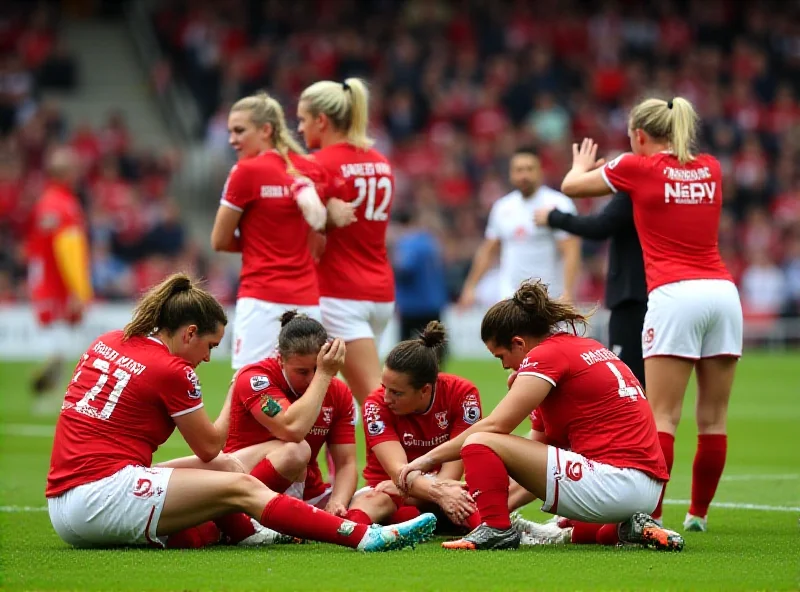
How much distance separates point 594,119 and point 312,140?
20.0m

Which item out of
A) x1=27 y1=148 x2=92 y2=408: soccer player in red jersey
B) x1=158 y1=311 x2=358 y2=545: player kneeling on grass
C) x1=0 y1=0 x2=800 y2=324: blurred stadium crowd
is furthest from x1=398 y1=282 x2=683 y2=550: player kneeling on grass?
x1=0 y1=0 x2=800 y2=324: blurred stadium crowd

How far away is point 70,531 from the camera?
6.20 metres

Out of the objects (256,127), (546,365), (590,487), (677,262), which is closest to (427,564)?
(590,487)

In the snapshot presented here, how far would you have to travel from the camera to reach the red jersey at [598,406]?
6305mm

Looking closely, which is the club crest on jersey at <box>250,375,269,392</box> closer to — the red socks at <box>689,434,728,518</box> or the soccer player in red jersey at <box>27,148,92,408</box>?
the red socks at <box>689,434,728,518</box>

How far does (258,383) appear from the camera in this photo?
6902mm

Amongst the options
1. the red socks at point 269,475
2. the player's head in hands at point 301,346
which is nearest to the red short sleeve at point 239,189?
the player's head in hands at point 301,346

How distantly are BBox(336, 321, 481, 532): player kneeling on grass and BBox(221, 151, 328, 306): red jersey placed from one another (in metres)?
1.31

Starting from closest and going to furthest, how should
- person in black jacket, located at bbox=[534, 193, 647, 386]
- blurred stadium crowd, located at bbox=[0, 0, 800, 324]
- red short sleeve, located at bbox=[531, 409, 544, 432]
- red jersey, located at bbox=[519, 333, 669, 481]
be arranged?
1. red jersey, located at bbox=[519, 333, 669, 481]
2. red short sleeve, located at bbox=[531, 409, 544, 432]
3. person in black jacket, located at bbox=[534, 193, 647, 386]
4. blurred stadium crowd, located at bbox=[0, 0, 800, 324]

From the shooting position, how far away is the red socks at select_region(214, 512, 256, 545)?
6.60 m

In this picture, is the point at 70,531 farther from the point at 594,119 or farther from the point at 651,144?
the point at 594,119

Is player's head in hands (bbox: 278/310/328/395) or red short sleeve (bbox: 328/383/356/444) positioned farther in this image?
red short sleeve (bbox: 328/383/356/444)

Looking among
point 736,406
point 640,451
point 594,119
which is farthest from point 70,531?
point 594,119

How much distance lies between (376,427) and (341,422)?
28cm
